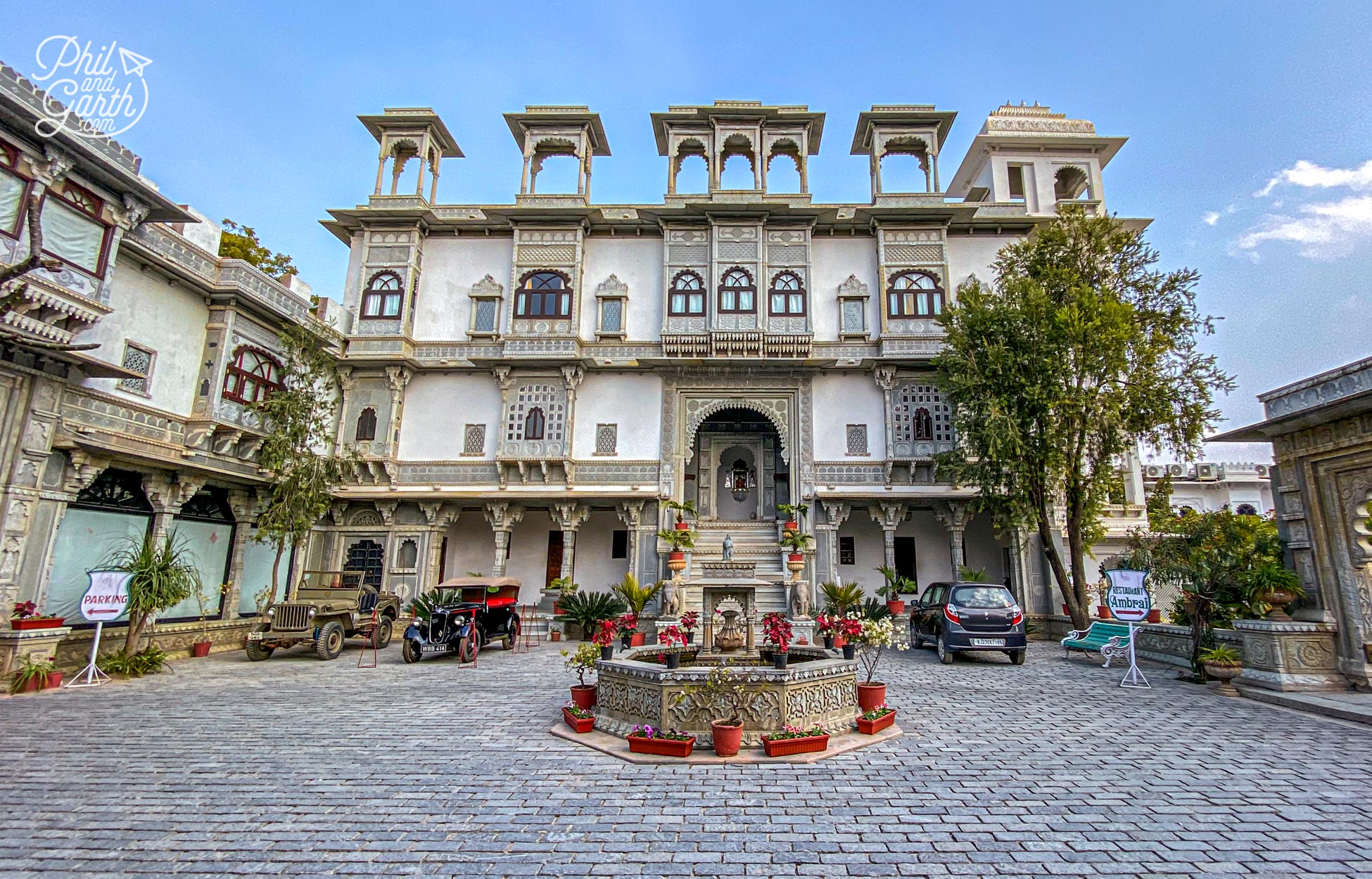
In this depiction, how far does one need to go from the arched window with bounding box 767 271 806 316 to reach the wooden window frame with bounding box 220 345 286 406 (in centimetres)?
1407

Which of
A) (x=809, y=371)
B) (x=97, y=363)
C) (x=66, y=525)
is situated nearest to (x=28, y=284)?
(x=97, y=363)

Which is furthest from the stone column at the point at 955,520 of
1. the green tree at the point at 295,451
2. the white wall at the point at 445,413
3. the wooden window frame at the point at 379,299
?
the wooden window frame at the point at 379,299

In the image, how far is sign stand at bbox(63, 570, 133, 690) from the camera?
410 inches

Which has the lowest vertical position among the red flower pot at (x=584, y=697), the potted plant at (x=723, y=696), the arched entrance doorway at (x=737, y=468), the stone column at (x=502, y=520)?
the red flower pot at (x=584, y=697)

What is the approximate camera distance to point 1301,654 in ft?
30.2

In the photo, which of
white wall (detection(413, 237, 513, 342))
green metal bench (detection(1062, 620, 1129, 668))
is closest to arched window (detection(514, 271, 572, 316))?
white wall (detection(413, 237, 513, 342))

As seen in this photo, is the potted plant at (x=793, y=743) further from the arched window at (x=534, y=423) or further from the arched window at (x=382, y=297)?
the arched window at (x=382, y=297)

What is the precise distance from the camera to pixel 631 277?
21.2 metres

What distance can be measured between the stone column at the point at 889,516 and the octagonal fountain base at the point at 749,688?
12088 millimetres

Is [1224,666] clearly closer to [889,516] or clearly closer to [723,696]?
[723,696]

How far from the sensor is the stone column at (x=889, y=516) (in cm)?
1920

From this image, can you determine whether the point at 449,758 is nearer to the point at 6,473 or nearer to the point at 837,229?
the point at 6,473

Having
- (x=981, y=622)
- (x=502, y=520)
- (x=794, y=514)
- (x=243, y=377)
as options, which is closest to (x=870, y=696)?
(x=981, y=622)

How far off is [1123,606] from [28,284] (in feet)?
59.8
